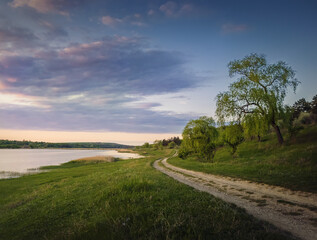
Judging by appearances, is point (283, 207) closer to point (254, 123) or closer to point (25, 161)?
point (254, 123)

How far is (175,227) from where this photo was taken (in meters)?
4.92

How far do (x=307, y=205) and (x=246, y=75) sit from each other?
26.0m

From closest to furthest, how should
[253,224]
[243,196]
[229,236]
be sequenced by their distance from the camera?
[229,236] → [253,224] → [243,196]

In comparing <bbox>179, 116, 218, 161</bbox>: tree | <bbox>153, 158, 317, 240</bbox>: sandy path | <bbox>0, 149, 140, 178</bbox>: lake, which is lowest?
<bbox>0, 149, 140, 178</bbox>: lake

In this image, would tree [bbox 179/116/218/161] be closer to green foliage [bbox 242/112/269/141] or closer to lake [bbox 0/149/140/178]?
green foliage [bbox 242/112/269/141]

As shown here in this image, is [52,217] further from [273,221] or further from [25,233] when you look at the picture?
[273,221]

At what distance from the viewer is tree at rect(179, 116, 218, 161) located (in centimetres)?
3656

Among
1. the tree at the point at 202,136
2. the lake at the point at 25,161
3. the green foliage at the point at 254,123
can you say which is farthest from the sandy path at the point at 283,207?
the lake at the point at 25,161

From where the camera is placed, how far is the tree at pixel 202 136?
36.6m

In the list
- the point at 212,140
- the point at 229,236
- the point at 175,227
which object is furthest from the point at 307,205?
the point at 212,140

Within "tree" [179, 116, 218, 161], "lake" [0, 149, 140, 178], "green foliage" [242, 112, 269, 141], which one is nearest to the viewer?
"green foliage" [242, 112, 269, 141]

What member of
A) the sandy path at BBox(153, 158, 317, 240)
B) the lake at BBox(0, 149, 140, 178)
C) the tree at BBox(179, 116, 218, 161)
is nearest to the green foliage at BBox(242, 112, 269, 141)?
the tree at BBox(179, 116, 218, 161)

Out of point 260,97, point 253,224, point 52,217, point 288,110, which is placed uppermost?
point 260,97

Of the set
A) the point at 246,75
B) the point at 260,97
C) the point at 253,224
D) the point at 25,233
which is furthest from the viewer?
the point at 246,75
